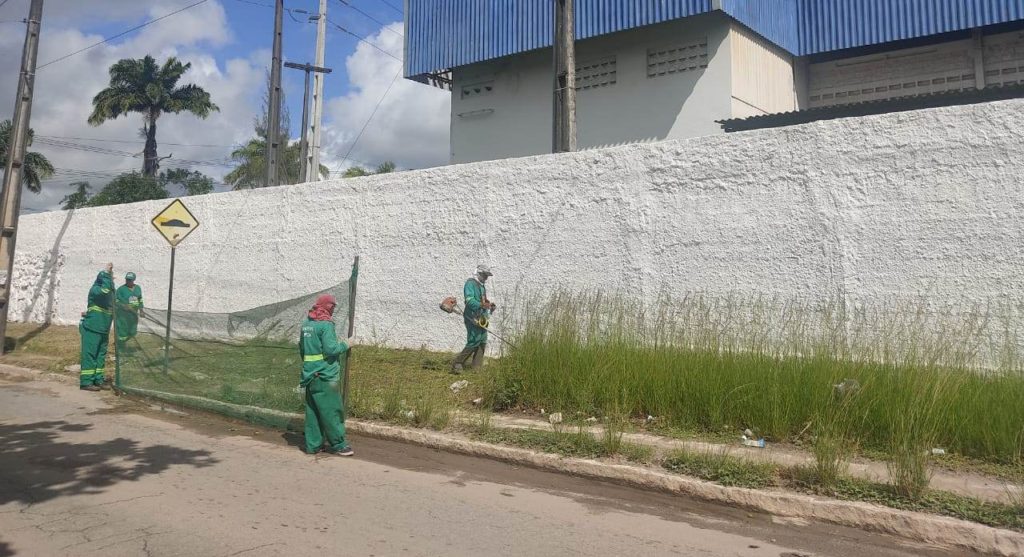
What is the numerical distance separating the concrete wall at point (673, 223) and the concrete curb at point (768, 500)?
377cm

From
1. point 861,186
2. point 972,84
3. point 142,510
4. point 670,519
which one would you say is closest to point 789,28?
point 972,84

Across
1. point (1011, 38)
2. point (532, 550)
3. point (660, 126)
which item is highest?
point (1011, 38)

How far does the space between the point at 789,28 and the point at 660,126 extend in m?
4.05

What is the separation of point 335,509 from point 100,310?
7.72 m

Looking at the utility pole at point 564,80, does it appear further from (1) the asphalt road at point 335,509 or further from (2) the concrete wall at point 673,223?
(1) the asphalt road at point 335,509

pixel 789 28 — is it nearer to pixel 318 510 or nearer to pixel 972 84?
pixel 972 84

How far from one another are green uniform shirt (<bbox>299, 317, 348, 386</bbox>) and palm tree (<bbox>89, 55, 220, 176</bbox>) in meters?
38.5

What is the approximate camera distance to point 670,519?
527 cm

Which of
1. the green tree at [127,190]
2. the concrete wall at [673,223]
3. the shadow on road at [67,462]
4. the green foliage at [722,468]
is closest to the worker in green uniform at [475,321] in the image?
the concrete wall at [673,223]

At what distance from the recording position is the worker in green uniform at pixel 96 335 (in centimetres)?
1099

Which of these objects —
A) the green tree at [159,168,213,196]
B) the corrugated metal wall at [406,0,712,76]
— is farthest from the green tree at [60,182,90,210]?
the corrugated metal wall at [406,0,712,76]

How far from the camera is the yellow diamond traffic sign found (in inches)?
484

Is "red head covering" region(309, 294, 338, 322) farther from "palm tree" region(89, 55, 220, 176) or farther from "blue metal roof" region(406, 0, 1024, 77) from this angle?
"palm tree" region(89, 55, 220, 176)

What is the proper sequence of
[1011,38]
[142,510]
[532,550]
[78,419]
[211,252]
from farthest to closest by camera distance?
[211,252] < [1011,38] < [78,419] < [142,510] < [532,550]
